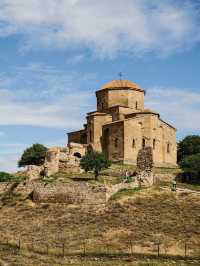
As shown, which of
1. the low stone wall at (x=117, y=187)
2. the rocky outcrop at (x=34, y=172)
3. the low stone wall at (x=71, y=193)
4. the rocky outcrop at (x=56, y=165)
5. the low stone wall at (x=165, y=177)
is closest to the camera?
the low stone wall at (x=71, y=193)

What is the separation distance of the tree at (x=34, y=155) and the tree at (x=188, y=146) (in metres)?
17.8

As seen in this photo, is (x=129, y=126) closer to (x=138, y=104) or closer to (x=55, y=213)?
(x=138, y=104)

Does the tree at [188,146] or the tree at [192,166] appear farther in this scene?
the tree at [188,146]

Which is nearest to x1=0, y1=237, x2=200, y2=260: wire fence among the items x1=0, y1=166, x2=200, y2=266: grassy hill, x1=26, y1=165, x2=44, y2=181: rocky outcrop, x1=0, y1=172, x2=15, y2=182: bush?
x1=0, y1=166, x2=200, y2=266: grassy hill

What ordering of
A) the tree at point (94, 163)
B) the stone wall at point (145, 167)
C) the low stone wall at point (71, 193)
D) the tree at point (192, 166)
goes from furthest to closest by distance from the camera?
the tree at point (192, 166), the tree at point (94, 163), the stone wall at point (145, 167), the low stone wall at point (71, 193)

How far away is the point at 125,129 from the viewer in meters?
61.7

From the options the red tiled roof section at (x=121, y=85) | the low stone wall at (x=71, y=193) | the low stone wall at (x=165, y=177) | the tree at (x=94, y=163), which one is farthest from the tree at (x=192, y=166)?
the low stone wall at (x=71, y=193)

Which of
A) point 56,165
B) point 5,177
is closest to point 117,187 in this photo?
point 56,165

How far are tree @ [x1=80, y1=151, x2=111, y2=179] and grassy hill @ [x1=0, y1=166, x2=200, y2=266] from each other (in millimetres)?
16698

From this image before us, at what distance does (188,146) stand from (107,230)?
4191cm

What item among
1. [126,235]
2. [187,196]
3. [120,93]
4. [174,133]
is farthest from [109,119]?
[126,235]

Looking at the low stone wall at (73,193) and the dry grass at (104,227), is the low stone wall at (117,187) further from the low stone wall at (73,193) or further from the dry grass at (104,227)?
the dry grass at (104,227)

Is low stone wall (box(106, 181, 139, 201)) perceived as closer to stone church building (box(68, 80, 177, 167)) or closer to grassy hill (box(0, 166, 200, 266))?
grassy hill (box(0, 166, 200, 266))

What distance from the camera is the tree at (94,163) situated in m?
53.4
